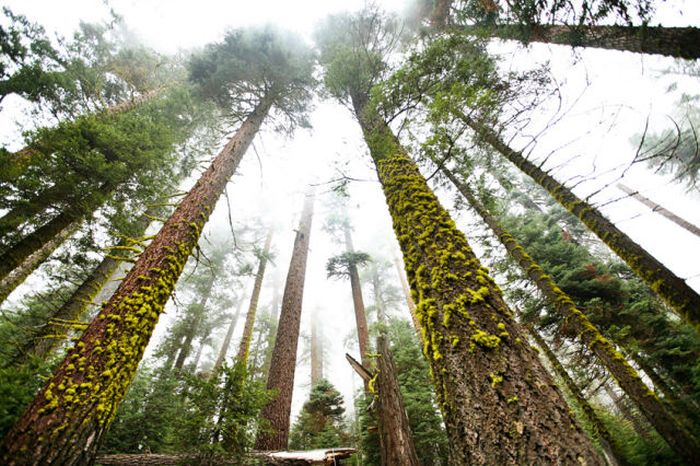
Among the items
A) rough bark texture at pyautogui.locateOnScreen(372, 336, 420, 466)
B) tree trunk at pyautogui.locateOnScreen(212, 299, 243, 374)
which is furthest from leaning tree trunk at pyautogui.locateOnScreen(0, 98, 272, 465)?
tree trunk at pyautogui.locateOnScreen(212, 299, 243, 374)

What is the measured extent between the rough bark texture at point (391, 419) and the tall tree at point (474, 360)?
Result: 3.01 m

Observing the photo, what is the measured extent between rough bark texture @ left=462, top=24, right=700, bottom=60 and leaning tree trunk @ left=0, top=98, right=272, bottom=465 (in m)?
8.14

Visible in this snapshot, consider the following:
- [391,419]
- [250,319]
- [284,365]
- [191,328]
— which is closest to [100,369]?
[391,419]

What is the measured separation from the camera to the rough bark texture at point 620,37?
5.04 metres

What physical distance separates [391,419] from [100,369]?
13.2 feet

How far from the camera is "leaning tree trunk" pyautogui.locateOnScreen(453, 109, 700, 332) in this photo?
459 cm

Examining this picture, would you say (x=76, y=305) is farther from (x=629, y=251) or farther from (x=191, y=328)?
(x=629, y=251)

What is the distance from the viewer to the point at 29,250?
655 centimetres

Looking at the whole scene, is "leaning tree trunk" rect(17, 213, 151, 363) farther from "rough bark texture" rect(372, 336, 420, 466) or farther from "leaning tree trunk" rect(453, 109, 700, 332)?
"leaning tree trunk" rect(453, 109, 700, 332)

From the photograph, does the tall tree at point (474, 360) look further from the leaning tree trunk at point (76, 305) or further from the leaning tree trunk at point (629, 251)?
the leaning tree trunk at point (76, 305)

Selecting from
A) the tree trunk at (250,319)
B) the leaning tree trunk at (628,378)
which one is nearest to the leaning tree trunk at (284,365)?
the tree trunk at (250,319)

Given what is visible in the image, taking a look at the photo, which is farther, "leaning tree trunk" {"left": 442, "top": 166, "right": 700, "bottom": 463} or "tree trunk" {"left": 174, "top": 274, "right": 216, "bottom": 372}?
"tree trunk" {"left": 174, "top": 274, "right": 216, "bottom": 372}

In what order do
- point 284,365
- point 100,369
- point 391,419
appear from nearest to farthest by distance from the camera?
point 100,369, point 391,419, point 284,365

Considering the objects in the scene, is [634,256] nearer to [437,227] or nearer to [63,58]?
[437,227]
